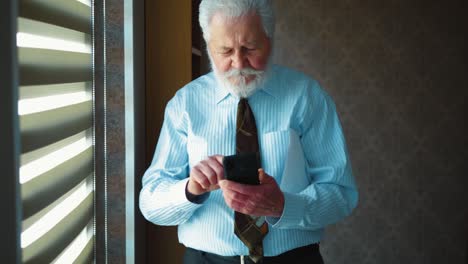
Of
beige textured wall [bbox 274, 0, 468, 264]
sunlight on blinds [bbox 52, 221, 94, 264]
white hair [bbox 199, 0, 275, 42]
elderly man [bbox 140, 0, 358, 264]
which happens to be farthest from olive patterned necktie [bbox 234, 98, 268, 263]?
beige textured wall [bbox 274, 0, 468, 264]

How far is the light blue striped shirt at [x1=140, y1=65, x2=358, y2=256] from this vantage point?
59.3 inches

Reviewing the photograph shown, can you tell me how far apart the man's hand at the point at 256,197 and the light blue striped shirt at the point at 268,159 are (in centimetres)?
6

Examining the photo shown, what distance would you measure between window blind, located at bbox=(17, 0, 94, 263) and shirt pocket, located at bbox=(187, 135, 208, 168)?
14.7 inches

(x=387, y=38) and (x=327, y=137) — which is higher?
(x=387, y=38)

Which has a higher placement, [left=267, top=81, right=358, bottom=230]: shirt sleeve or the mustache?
the mustache

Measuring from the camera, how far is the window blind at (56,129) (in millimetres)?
792

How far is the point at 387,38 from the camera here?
349 cm

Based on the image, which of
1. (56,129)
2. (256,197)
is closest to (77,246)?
(56,129)

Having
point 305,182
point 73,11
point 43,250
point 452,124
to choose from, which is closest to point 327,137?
point 305,182

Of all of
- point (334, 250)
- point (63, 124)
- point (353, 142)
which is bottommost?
point (334, 250)

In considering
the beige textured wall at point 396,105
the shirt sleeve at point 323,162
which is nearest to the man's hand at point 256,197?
the shirt sleeve at point 323,162

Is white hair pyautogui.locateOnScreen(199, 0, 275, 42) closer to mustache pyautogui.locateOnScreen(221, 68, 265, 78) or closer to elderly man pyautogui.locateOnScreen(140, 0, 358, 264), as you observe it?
elderly man pyautogui.locateOnScreen(140, 0, 358, 264)

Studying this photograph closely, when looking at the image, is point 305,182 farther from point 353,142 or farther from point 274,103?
point 353,142

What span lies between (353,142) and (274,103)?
206cm
